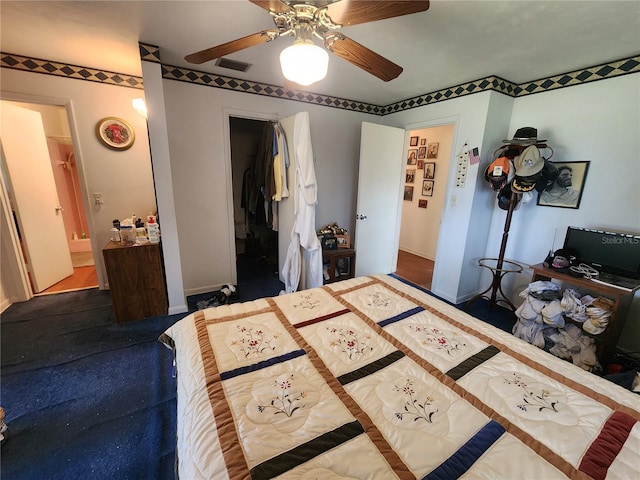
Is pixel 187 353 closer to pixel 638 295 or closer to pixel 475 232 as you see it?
pixel 475 232

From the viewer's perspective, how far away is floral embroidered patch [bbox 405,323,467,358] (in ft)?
3.88

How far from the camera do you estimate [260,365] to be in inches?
42.4

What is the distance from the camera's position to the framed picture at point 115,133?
106 inches

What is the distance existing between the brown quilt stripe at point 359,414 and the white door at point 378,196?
2.24m

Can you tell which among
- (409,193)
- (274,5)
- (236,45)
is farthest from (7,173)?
(409,193)

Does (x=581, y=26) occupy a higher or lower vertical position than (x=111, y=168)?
higher

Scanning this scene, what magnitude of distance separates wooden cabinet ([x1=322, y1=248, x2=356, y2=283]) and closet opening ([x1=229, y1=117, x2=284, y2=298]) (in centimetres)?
67

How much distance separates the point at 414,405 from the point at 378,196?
2771 mm

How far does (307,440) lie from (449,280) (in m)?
2.72

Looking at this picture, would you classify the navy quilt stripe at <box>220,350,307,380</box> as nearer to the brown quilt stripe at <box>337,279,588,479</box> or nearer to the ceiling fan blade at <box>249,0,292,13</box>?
the brown quilt stripe at <box>337,279,588,479</box>

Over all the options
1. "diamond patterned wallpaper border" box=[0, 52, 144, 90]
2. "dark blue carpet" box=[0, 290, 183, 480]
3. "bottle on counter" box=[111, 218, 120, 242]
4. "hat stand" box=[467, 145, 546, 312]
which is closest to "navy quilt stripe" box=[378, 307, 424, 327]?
"dark blue carpet" box=[0, 290, 183, 480]

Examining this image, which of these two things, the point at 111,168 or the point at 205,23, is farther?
the point at 111,168

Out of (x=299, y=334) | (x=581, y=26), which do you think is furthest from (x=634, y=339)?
(x=299, y=334)

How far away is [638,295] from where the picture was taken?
6.82 feet
